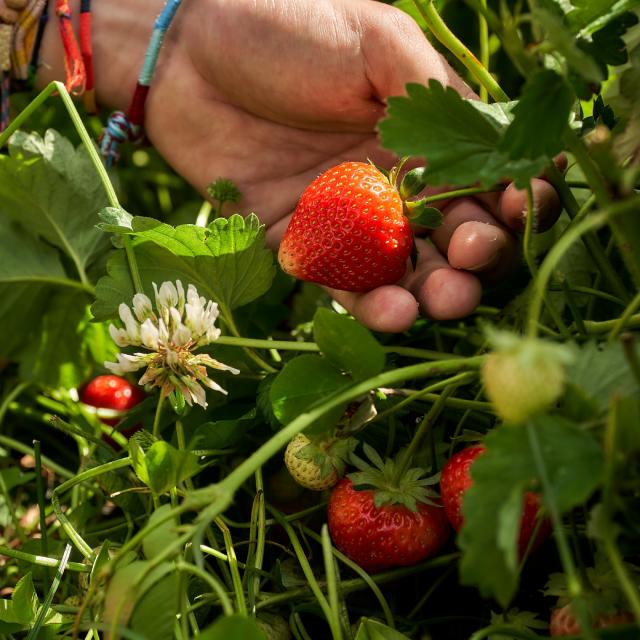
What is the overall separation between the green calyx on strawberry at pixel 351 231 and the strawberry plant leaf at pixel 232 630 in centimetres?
39

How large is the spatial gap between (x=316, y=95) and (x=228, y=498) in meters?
0.63

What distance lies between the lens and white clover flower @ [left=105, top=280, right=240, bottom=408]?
614 millimetres

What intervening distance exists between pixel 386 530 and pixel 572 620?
0.58 feet

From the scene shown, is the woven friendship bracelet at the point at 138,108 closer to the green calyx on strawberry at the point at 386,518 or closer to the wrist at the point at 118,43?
the wrist at the point at 118,43

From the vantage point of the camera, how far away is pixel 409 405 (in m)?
0.69

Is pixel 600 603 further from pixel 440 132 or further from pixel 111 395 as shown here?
pixel 111 395

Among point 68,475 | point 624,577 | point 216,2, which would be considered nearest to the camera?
point 624,577

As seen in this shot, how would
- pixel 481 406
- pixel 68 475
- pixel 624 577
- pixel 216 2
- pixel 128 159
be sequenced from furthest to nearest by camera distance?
1. pixel 128 159
2. pixel 216 2
3. pixel 68 475
4. pixel 481 406
5. pixel 624 577

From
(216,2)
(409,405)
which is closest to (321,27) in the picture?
(216,2)

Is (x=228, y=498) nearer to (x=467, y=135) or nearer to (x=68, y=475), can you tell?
(x=467, y=135)

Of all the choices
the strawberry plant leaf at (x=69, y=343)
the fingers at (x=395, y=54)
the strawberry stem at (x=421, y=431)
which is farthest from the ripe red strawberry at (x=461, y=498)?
the strawberry plant leaf at (x=69, y=343)

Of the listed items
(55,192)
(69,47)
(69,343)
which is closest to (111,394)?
(69,343)

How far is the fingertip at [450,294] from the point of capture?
76 centimetres

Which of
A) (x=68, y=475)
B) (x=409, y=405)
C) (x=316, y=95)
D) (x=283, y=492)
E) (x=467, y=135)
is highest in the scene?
(x=467, y=135)
